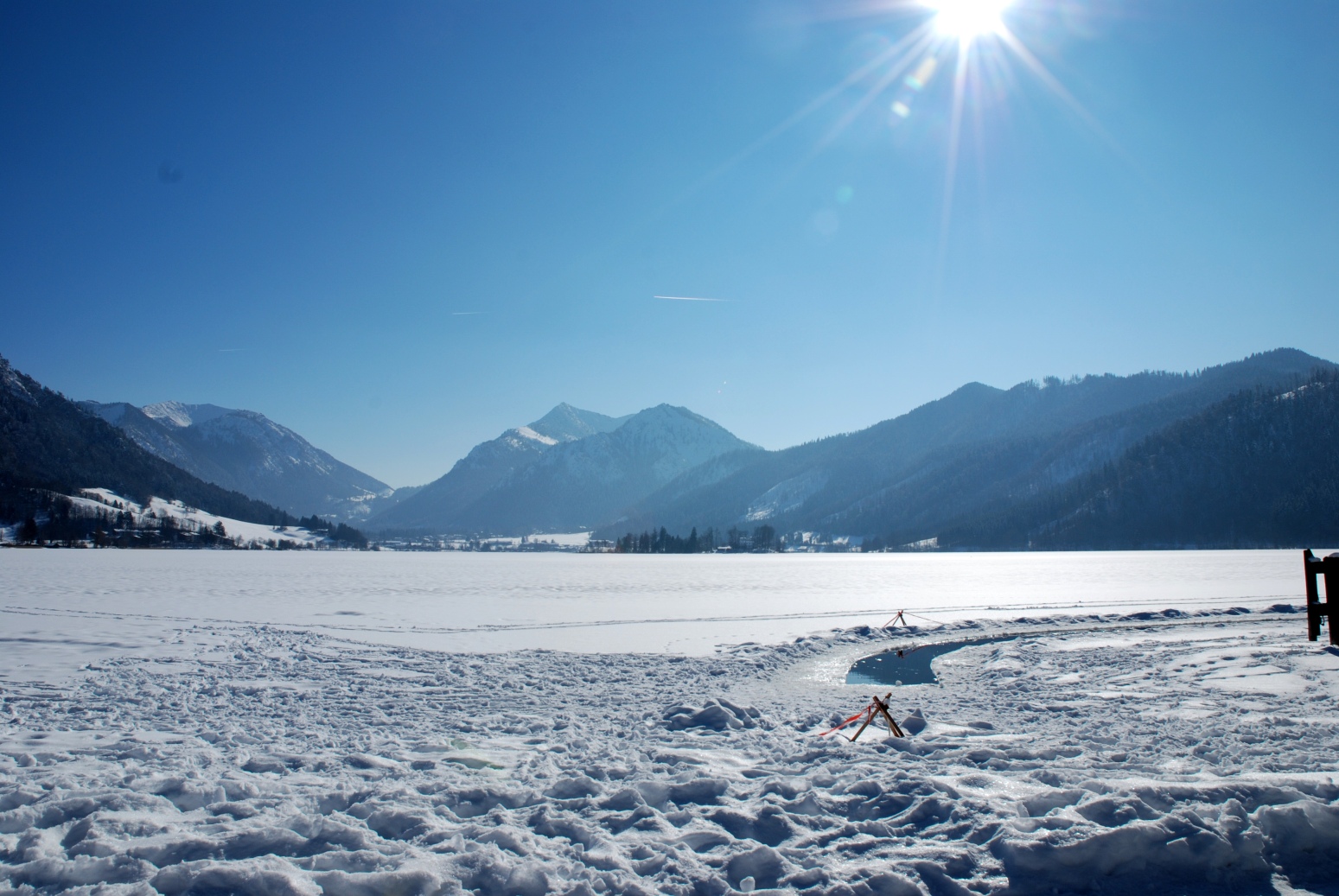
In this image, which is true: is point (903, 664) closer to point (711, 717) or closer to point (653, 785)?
point (711, 717)

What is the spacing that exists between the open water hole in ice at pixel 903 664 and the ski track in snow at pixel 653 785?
4.27 feet

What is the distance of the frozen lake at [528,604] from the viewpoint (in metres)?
19.5

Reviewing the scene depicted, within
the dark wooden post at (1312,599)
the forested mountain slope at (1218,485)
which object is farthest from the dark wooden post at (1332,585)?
the forested mountain slope at (1218,485)

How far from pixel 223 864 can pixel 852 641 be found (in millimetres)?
18711

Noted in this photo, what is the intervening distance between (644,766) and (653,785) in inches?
38.8

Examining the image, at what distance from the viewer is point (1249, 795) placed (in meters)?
6.25

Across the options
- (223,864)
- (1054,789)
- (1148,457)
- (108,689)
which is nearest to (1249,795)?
(1054,789)

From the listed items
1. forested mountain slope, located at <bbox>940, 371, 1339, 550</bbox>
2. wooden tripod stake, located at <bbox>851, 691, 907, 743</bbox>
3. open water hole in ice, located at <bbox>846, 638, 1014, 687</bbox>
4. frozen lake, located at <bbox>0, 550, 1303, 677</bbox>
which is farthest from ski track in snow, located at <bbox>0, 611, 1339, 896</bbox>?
forested mountain slope, located at <bbox>940, 371, 1339, 550</bbox>

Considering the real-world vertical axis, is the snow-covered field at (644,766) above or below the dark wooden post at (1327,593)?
below

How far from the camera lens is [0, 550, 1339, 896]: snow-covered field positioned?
539 cm

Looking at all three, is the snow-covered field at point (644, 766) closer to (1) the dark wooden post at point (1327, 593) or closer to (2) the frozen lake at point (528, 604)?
(2) the frozen lake at point (528, 604)

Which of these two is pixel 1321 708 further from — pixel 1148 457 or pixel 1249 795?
pixel 1148 457

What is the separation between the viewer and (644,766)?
322 inches

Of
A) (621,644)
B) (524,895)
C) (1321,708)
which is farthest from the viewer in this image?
(621,644)
